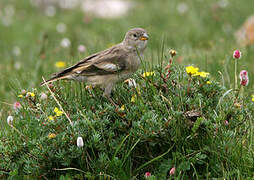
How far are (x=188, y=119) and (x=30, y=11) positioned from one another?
11.2 m

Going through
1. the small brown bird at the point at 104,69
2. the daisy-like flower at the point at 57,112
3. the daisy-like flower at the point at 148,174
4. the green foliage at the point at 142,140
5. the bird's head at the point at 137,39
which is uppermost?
the bird's head at the point at 137,39

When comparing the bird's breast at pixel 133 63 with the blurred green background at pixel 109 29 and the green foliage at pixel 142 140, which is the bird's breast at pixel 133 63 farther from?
the blurred green background at pixel 109 29

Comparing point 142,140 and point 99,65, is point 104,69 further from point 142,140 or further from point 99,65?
point 142,140

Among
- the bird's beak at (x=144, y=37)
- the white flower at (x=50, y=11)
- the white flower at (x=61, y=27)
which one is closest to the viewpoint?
the bird's beak at (x=144, y=37)

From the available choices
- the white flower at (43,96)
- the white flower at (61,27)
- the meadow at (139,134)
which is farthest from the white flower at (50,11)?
the meadow at (139,134)

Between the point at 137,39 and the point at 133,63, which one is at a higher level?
the point at 137,39

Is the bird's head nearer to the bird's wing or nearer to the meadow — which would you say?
the bird's wing

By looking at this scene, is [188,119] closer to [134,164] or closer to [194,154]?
[194,154]

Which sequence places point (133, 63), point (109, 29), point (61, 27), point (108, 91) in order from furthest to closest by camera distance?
point (61, 27)
point (109, 29)
point (133, 63)
point (108, 91)

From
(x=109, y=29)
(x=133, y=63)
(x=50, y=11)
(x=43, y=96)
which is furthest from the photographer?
(x=50, y=11)

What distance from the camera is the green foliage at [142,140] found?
338 cm

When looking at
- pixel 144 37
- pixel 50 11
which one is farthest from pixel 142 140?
pixel 50 11

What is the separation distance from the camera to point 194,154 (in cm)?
347

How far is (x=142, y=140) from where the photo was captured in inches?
136
